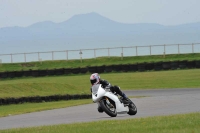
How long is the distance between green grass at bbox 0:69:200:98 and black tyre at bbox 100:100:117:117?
1147 cm

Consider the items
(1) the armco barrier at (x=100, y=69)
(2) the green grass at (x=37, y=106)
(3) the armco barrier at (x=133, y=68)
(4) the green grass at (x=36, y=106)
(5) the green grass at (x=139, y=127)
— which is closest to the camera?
(5) the green grass at (x=139, y=127)

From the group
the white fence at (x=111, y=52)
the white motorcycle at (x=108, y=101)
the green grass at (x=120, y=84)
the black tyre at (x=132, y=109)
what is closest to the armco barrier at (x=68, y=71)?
the green grass at (x=120, y=84)

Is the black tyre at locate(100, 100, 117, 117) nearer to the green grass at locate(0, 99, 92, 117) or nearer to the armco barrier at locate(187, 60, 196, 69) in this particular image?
the green grass at locate(0, 99, 92, 117)

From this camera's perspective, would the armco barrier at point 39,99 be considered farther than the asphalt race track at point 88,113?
Yes

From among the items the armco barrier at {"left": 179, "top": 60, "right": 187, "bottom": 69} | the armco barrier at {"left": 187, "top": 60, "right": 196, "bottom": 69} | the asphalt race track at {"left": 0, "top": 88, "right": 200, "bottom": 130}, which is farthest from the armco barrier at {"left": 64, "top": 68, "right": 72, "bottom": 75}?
the asphalt race track at {"left": 0, "top": 88, "right": 200, "bottom": 130}

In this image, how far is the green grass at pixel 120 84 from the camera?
31089 millimetres

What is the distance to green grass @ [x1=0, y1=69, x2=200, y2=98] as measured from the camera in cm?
3109

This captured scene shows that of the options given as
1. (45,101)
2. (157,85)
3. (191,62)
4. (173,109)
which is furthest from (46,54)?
(173,109)

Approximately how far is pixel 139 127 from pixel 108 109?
166 inches

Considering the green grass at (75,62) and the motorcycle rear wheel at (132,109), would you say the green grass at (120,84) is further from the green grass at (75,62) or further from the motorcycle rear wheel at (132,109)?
the motorcycle rear wheel at (132,109)

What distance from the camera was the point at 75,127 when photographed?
14047mm

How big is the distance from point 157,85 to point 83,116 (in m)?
17.3

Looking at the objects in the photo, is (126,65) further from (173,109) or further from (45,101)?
(173,109)

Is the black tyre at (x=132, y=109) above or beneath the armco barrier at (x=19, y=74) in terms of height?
above
